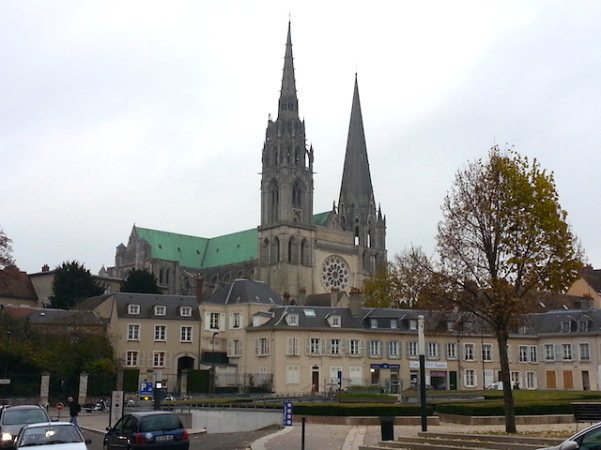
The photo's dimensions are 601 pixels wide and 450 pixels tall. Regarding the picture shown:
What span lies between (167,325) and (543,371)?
30.1 m

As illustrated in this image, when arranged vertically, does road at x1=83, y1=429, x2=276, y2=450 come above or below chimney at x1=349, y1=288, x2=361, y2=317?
below

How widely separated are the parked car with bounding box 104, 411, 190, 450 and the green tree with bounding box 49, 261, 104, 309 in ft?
196

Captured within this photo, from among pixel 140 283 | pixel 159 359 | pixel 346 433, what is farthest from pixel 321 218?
pixel 346 433

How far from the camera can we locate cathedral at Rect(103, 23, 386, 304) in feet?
388

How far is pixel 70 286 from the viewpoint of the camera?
7938 cm

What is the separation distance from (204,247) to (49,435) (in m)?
118

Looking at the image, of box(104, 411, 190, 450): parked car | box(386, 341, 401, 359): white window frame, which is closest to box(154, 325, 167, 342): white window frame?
box(386, 341, 401, 359): white window frame

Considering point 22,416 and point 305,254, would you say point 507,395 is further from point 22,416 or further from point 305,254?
→ point 305,254

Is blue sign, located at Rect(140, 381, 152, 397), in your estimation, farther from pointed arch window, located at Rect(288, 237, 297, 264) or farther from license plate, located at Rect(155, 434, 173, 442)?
pointed arch window, located at Rect(288, 237, 297, 264)

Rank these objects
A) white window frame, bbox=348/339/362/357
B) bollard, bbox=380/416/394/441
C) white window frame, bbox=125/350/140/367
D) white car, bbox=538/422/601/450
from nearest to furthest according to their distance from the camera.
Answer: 1. white car, bbox=538/422/601/450
2. bollard, bbox=380/416/394/441
3. white window frame, bbox=348/339/362/357
4. white window frame, bbox=125/350/140/367

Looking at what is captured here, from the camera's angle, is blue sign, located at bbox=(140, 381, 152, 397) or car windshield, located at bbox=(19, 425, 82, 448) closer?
car windshield, located at bbox=(19, 425, 82, 448)

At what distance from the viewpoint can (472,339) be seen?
62.4m

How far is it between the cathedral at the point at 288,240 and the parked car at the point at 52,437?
9226 cm

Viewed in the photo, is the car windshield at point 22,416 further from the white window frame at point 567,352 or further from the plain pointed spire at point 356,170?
the plain pointed spire at point 356,170
